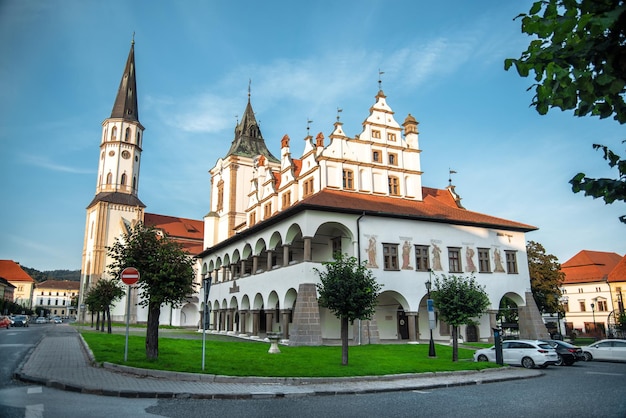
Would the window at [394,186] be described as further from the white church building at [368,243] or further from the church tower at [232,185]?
the church tower at [232,185]

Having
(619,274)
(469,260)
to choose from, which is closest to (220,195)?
(469,260)

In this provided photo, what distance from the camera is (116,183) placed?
71.9 m

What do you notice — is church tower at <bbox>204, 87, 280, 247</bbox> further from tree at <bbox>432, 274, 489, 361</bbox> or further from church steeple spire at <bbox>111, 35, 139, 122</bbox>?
tree at <bbox>432, 274, 489, 361</bbox>

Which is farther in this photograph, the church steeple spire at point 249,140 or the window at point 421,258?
the church steeple spire at point 249,140

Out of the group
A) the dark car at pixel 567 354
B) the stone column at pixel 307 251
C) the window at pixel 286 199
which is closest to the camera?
the dark car at pixel 567 354

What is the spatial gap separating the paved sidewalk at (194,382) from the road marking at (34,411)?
6.23ft

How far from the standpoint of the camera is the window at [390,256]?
101 ft

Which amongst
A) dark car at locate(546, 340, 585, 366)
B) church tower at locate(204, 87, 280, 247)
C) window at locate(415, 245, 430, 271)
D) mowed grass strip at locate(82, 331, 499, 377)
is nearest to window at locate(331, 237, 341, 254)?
window at locate(415, 245, 430, 271)

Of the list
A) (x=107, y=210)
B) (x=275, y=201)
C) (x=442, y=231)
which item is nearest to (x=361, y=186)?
(x=442, y=231)

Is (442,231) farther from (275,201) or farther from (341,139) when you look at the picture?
(275,201)

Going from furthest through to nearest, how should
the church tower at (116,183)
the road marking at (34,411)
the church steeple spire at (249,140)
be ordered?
the church tower at (116,183), the church steeple spire at (249,140), the road marking at (34,411)

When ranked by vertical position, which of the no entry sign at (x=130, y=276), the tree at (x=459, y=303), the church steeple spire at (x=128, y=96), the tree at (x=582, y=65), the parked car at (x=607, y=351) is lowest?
the parked car at (x=607, y=351)

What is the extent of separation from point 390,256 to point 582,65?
86.7 feet

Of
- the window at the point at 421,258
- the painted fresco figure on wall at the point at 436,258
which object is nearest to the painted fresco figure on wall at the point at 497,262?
the painted fresco figure on wall at the point at 436,258
